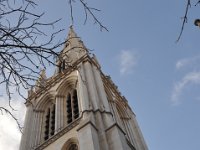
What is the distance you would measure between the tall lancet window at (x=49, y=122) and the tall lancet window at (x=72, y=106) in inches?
56.1

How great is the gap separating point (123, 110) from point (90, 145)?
13.8 metres

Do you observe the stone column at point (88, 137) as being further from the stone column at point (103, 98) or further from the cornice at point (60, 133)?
the cornice at point (60, 133)

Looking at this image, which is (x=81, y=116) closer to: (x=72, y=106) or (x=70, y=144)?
(x=70, y=144)

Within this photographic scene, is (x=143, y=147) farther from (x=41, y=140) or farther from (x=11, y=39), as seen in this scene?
(x=11, y=39)

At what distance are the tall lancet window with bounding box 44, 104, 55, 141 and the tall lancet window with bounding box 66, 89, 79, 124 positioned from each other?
1.42 metres

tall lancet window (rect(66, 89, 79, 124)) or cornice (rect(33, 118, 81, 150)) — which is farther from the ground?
tall lancet window (rect(66, 89, 79, 124))

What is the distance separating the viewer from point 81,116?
21.6 metres

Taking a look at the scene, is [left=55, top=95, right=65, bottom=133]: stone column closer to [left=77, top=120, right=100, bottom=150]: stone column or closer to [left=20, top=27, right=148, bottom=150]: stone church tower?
[left=20, top=27, right=148, bottom=150]: stone church tower

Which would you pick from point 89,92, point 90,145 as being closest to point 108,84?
point 89,92

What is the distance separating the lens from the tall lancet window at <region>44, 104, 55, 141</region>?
2497 centimetres

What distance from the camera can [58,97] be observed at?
92.8 feet

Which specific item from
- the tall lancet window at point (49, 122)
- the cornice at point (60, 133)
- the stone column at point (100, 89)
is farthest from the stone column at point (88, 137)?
the tall lancet window at point (49, 122)

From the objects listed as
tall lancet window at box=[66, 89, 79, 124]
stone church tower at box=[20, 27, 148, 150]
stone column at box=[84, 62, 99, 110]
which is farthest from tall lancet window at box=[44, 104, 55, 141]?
stone column at box=[84, 62, 99, 110]

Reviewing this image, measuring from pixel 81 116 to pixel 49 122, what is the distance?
5.94 meters
